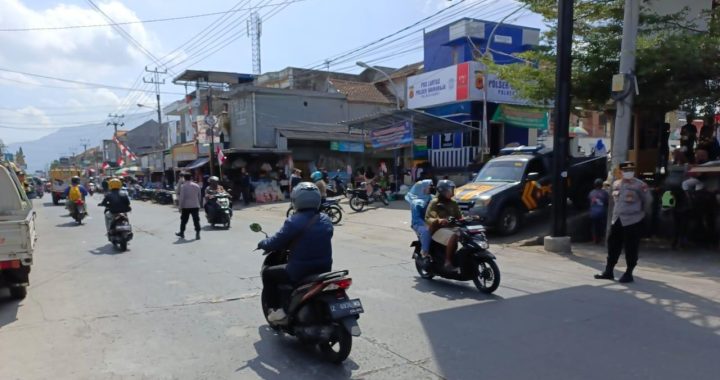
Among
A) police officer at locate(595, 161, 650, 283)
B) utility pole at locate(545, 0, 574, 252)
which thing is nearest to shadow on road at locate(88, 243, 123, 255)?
utility pole at locate(545, 0, 574, 252)

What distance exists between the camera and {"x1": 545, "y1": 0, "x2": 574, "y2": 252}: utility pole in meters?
10.4

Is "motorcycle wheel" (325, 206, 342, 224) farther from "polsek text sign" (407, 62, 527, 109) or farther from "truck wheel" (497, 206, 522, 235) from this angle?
"polsek text sign" (407, 62, 527, 109)

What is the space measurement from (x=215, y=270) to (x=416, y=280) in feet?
11.5

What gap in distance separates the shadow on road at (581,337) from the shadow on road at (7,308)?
500 cm

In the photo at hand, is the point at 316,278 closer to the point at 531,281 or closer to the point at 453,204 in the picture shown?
the point at 453,204

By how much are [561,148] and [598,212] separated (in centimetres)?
212

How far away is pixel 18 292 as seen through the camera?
6941 millimetres

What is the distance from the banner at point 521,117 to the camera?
2278 cm

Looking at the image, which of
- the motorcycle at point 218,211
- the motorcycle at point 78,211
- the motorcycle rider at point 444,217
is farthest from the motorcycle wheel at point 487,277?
the motorcycle at point 78,211

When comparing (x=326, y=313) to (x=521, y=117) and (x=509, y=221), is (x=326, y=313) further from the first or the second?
(x=521, y=117)

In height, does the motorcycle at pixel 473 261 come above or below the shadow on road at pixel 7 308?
above

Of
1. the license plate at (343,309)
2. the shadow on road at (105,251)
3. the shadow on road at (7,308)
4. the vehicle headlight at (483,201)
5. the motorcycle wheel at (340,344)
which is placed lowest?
the shadow on road at (105,251)

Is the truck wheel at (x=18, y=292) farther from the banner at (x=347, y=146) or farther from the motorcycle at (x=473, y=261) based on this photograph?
the banner at (x=347, y=146)

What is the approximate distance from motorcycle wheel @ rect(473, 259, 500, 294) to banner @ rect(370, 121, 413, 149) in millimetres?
13346
